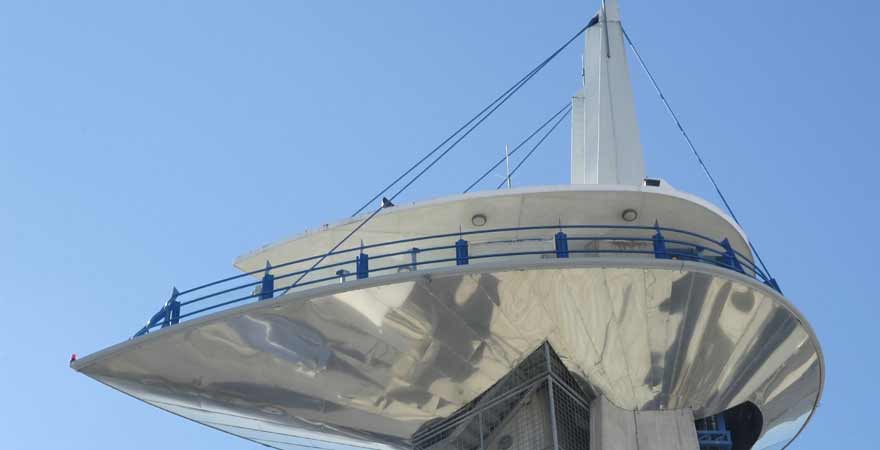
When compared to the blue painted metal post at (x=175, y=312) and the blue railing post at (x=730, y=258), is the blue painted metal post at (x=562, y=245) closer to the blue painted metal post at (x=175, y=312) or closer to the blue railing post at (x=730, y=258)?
the blue railing post at (x=730, y=258)

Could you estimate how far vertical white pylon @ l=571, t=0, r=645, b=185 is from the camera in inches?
1184

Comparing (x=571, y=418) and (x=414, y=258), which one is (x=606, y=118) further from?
(x=414, y=258)

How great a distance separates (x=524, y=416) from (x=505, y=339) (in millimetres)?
2420

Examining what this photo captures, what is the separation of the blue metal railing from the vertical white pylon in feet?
11.0

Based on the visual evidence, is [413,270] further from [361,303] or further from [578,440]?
[578,440]

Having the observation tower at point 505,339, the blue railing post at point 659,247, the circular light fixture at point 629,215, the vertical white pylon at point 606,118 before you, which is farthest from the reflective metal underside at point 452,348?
the vertical white pylon at point 606,118

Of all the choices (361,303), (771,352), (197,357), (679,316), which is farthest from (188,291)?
(771,352)

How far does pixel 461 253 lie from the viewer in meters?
24.5

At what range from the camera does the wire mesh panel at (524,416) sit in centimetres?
2589

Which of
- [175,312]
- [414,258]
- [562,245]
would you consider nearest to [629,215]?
[562,245]

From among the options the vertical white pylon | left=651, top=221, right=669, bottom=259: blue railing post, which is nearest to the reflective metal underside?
left=651, top=221, right=669, bottom=259: blue railing post

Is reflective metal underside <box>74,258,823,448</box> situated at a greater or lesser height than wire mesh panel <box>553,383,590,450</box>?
greater

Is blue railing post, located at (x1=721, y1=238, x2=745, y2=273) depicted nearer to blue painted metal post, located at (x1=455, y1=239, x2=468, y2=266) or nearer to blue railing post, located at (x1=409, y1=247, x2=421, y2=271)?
blue painted metal post, located at (x1=455, y1=239, x2=468, y2=266)

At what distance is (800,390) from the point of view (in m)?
27.4
